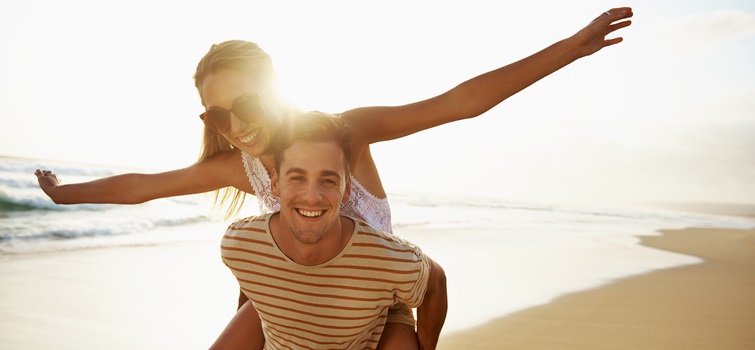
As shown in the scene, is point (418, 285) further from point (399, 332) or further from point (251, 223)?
point (251, 223)

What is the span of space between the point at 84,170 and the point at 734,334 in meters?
20.5

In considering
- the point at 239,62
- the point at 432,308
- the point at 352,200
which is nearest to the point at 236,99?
the point at 239,62

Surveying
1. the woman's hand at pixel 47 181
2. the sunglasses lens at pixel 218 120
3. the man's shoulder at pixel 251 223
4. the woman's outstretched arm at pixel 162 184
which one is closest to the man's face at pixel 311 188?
the man's shoulder at pixel 251 223

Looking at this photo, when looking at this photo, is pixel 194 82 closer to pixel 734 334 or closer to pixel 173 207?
pixel 734 334

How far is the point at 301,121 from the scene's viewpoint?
2590 millimetres

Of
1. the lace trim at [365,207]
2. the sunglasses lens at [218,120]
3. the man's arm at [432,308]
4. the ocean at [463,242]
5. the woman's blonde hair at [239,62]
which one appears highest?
the woman's blonde hair at [239,62]

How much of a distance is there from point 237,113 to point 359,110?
0.58 metres

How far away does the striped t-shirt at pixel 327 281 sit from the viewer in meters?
2.56

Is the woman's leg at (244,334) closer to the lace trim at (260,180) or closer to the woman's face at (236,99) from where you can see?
the lace trim at (260,180)

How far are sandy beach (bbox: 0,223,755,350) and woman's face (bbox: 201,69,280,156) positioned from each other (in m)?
2.41

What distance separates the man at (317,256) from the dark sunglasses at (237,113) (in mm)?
335

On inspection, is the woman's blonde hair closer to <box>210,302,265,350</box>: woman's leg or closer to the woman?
the woman

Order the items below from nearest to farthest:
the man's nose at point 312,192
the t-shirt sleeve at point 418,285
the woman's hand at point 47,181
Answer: the man's nose at point 312,192 < the t-shirt sleeve at point 418,285 < the woman's hand at point 47,181

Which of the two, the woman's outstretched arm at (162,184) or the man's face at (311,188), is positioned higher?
the man's face at (311,188)
